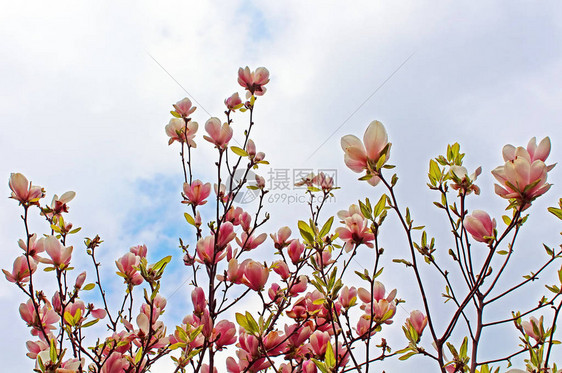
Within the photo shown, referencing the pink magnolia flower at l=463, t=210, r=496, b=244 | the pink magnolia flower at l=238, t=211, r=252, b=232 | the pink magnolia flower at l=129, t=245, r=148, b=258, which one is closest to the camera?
the pink magnolia flower at l=463, t=210, r=496, b=244

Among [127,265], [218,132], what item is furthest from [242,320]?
[218,132]

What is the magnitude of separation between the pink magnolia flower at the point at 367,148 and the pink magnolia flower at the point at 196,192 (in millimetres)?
682

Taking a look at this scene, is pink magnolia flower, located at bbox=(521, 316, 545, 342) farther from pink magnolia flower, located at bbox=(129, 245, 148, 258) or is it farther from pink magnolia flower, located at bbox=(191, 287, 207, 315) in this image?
pink magnolia flower, located at bbox=(129, 245, 148, 258)

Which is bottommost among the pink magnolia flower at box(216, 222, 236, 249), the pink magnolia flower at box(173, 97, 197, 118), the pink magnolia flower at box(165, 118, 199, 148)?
the pink magnolia flower at box(216, 222, 236, 249)

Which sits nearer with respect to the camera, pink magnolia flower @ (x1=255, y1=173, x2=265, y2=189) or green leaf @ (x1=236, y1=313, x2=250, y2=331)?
green leaf @ (x1=236, y1=313, x2=250, y2=331)

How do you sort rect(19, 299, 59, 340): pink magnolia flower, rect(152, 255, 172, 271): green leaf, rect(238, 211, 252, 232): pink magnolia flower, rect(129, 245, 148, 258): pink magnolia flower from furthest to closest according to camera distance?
rect(238, 211, 252, 232): pink magnolia flower < rect(129, 245, 148, 258): pink magnolia flower < rect(19, 299, 59, 340): pink magnolia flower < rect(152, 255, 172, 271): green leaf

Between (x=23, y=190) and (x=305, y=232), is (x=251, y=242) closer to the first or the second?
(x=305, y=232)

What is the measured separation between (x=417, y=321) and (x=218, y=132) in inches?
36.1

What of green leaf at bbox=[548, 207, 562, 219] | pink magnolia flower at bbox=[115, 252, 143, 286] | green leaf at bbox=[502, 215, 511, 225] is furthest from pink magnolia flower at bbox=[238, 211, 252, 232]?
green leaf at bbox=[548, 207, 562, 219]

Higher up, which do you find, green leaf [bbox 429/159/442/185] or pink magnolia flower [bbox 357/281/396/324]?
green leaf [bbox 429/159/442/185]

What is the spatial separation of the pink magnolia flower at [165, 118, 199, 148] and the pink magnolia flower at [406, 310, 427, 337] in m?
1.04

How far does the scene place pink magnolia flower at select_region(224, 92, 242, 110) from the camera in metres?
1.52

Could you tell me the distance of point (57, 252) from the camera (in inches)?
46.2

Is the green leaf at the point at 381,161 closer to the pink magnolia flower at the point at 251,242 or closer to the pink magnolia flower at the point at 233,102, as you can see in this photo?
the pink magnolia flower at the point at 251,242
